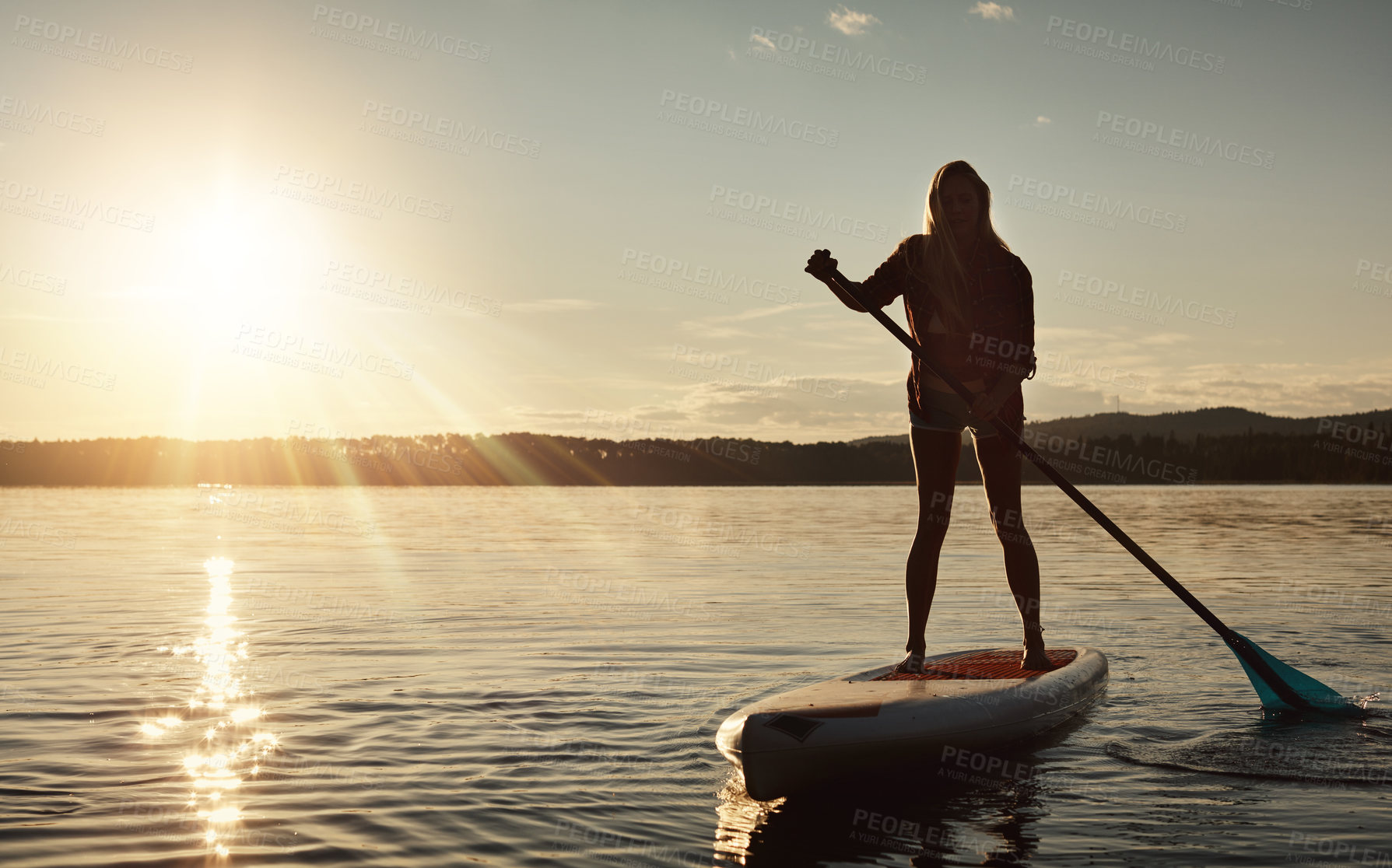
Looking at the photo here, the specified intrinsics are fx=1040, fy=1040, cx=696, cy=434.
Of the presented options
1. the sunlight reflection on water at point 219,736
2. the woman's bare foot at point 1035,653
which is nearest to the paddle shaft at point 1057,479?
the woman's bare foot at point 1035,653

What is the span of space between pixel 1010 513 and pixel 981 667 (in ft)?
3.54

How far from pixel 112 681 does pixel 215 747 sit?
2366 mm

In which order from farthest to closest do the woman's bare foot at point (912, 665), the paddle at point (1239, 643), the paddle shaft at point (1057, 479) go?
the woman's bare foot at point (912, 665)
the paddle at point (1239, 643)
the paddle shaft at point (1057, 479)

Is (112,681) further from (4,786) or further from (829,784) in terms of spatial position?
(829,784)

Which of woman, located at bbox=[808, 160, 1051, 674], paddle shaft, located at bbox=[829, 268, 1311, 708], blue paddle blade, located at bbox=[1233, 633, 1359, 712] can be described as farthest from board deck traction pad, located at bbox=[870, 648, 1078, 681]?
blue paddle blade, located at bbox=[1233, 633, 1359, 712]

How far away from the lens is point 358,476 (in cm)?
11050

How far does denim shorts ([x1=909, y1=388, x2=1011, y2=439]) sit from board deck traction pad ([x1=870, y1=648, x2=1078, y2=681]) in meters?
1.34

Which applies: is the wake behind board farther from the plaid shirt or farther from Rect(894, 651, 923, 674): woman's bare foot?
the plaid shirt

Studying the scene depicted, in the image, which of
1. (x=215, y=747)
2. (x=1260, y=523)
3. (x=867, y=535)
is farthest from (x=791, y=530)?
(x=215, y=747)

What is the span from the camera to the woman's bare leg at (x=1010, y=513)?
5617 mm

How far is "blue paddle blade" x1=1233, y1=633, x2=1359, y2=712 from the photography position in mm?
6062

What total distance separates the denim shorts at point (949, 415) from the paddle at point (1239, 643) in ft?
0.30

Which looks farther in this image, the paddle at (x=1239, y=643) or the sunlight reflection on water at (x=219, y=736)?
the paddle at (x=1239, y=643)

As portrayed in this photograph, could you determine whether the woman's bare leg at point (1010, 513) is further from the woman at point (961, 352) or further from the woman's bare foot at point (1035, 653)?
the woman's bare foot at point (1035, 653)
